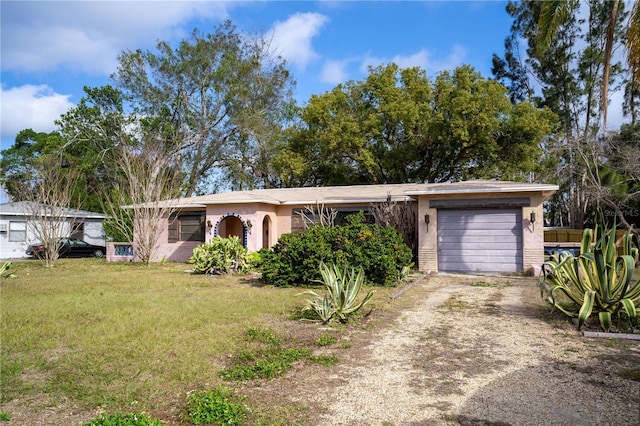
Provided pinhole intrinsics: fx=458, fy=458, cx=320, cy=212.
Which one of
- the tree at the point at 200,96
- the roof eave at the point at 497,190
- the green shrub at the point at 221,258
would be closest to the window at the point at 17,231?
the tree at the point at 200,96

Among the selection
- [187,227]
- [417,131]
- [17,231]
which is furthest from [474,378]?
[17,231]

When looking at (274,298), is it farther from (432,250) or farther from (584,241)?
(432,250)

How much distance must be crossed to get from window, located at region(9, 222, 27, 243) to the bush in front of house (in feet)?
69.6

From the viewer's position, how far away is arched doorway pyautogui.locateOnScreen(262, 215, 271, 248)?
1971cm

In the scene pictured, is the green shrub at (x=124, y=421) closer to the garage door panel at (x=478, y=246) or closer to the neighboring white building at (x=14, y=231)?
the garage door panel at (x=478, y=246)

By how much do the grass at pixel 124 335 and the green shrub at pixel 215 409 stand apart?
38 cm

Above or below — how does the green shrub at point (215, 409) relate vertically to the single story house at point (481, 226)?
below

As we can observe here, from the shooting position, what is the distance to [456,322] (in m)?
7.63

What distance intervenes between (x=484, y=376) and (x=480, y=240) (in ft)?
35.1

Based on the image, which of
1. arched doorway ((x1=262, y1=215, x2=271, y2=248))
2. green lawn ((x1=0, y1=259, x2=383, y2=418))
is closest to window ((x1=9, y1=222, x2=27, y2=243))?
arched doorway ((x1=262, y1=215, x2=271, y2=248))

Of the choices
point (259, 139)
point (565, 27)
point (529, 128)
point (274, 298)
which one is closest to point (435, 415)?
point (274, 298)

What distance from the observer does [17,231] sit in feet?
87.0

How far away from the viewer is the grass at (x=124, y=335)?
15.7 feet

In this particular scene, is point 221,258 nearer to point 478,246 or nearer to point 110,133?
point 478,246
